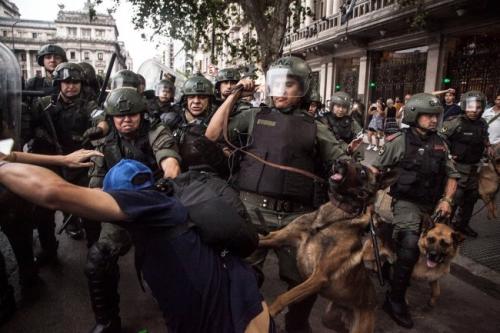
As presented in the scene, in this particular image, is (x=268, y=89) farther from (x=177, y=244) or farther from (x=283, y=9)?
(x=283, y=9)

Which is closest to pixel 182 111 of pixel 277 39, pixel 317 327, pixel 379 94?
pixel 317 327

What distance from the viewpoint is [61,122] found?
4.42 meters

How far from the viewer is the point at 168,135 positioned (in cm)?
315

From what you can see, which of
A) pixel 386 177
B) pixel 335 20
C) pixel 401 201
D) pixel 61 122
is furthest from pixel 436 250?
pixel 335 20

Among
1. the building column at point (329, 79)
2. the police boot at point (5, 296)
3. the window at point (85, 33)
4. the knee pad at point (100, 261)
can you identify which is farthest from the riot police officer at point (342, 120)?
the window at point (85, 33)

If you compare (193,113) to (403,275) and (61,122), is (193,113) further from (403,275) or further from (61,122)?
(403,275)

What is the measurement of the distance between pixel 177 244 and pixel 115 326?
6.25 ft

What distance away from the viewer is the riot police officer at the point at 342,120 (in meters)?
6.20

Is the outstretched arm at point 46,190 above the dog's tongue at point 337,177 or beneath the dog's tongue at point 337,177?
above

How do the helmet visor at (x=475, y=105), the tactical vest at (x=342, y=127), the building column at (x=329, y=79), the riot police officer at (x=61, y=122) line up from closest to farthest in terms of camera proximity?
1. the riot police officer at (x=61, y=122)
2. the helmet visor at (x=475, y=105)
3. the tactical vest at (x=342, y=127)
4. the building column at (x=329, y=79)

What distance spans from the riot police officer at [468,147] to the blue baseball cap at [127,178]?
17.7 feet

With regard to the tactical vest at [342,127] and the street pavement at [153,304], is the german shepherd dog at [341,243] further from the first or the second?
the tactical vest at [342,127]

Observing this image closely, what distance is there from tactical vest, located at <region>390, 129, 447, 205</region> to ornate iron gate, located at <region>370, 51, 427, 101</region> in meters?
11.7

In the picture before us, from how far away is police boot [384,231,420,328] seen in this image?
3.38m
